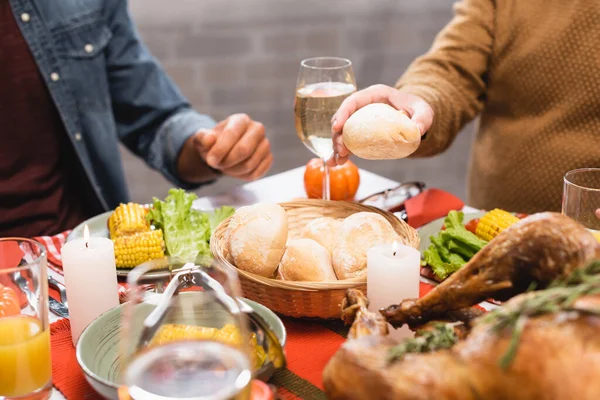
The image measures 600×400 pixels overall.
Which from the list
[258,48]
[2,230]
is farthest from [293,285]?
[258,48]

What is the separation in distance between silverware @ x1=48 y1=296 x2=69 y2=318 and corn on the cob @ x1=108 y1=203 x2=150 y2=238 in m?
0.23

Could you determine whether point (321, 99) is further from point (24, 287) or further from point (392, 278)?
point (24, 287)

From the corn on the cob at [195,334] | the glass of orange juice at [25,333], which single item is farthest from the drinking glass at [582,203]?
the glass of orange juice at [25,333]

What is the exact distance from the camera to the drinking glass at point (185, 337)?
541mm

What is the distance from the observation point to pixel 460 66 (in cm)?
182

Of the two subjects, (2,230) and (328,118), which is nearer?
(328,118)

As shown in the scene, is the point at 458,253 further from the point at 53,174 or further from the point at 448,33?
the point at 53,174

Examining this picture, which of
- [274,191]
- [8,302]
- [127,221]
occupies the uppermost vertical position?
[8,302]

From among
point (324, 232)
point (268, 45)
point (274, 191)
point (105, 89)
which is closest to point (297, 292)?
point (324, 232)

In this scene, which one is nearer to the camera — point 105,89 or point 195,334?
point 195,334

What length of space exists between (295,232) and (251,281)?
244mm

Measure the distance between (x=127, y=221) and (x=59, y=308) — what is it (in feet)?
0.88

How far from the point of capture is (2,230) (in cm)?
168

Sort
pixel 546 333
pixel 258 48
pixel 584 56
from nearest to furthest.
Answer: pixel 546 333 < pixel 584 56 < pixel 258 48
